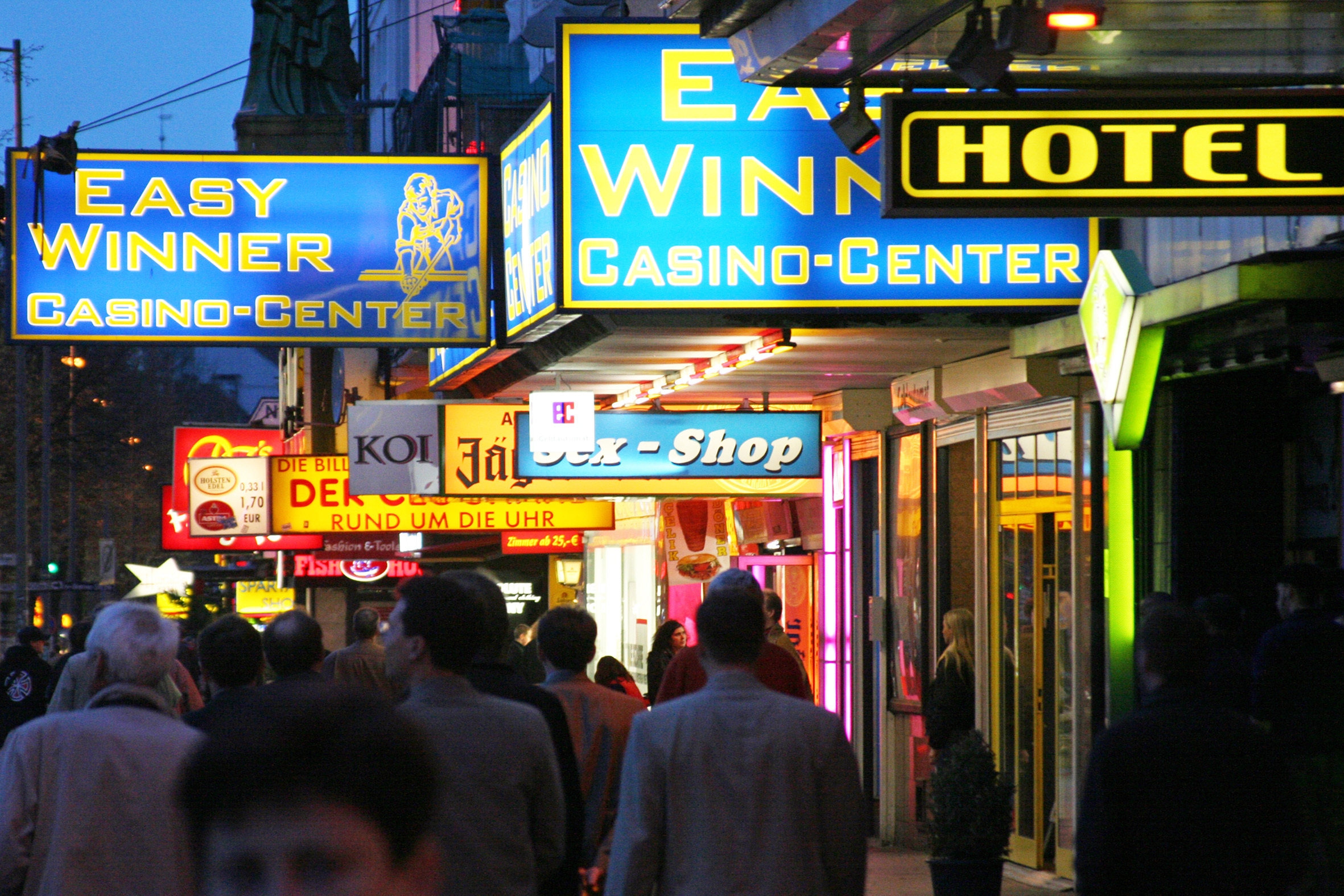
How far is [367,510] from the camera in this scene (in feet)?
60.5

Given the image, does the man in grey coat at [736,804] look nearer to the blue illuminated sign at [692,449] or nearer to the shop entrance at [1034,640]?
the shop entrance at [1034,640]

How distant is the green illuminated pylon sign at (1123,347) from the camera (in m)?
7.62

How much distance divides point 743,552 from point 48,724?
16.3 m

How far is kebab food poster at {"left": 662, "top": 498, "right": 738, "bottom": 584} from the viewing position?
69.5 ft

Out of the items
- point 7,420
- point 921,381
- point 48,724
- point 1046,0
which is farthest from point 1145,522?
point 7,420

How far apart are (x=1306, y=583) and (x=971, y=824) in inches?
129

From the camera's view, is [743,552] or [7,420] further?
[7,420]

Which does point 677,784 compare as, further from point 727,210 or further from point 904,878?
point 904,878

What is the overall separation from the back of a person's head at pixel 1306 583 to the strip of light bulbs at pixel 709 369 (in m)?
3.55

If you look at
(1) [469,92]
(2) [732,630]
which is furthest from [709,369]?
(1) [469,92]

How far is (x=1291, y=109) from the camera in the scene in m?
6.20

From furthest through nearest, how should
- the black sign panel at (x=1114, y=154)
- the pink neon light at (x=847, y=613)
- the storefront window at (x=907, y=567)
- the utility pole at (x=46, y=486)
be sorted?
the utility pole at (x=46, y=486)
the pink neon light at (x=847, y=613)
the storefront window at (x=907, y=567)
the black sign panel at (x=1114, y=154)

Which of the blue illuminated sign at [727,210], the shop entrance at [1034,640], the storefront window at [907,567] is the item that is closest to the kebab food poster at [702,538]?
the storefront window at [907,567]

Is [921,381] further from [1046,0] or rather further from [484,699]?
[484,699]
